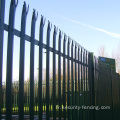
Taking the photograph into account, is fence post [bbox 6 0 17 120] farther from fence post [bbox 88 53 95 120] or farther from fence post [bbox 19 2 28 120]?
fence post [bbox 88 53 95 120]

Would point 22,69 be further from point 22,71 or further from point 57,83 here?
point 57,83

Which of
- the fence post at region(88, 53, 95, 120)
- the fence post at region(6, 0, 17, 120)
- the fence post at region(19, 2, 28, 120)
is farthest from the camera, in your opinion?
the fence post at region(88, 53, 95, 120)

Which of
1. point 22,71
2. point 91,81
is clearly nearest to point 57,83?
point 22,71

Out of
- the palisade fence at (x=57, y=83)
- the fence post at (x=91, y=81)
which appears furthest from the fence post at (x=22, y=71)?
the fence post at (x=91, y=81)

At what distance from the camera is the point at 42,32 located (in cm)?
314

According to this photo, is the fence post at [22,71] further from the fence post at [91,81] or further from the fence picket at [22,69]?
the fence post at [91,81]

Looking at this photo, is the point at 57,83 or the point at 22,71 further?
the point at 57,83

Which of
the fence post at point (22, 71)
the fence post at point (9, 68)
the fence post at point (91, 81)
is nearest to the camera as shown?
the fence post at point (9, 68)

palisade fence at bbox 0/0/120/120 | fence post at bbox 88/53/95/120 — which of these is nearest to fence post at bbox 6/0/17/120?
palisade fence at bbox 0/0/120/120

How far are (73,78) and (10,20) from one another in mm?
2142

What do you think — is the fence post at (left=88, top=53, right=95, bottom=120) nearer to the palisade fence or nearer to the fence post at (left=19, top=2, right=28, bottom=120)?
the palisade fence

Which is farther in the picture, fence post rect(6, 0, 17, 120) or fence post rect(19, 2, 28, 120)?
fence post rect(19, 2, 28, 120)

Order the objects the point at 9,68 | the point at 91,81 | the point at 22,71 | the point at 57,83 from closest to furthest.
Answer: the point at 9,68 → the point at 22,71 → the point at 57,83 → the point at 91,81

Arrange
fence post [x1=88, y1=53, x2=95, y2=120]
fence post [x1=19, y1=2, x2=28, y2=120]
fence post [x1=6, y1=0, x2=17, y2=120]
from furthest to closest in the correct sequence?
fence post [x1=88, y1=53, x2=95, y2=120], fence post [x1=19, y1=2, x2=28, y2=120], fence post [x1=6, y1=0, x2=17, y2=120]
